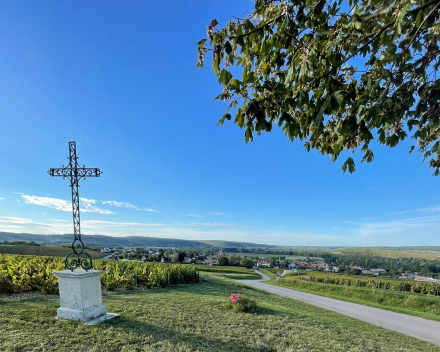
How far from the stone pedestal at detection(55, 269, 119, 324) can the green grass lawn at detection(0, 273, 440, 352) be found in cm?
20

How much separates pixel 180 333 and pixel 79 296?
6.98 ft

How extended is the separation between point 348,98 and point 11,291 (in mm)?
10949

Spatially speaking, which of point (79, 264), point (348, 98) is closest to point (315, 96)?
point (348, 98)

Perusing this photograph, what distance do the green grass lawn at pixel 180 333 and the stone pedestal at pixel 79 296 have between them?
0.67ft

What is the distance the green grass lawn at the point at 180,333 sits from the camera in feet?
12.2

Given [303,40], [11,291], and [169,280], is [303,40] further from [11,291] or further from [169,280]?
[169,280]

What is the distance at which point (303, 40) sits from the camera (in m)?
2.93

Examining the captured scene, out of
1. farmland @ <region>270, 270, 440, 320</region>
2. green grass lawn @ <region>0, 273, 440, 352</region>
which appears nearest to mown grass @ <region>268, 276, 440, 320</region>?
farmland @ <region>270, 270, 440, 320</region>

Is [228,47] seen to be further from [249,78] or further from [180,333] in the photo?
[180,333]

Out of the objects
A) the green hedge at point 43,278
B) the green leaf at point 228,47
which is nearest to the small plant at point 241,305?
the green hedge at point 43,278

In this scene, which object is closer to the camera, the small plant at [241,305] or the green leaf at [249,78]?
the green leaf at [249,78]

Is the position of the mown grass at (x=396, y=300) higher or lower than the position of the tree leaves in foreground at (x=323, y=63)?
lower

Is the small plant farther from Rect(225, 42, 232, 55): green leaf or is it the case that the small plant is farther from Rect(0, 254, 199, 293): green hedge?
Rect(225, 42, 232, 55): green leaf

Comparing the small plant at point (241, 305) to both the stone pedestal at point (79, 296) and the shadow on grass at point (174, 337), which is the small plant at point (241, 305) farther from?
the stone pedestal at point (79, 296)
